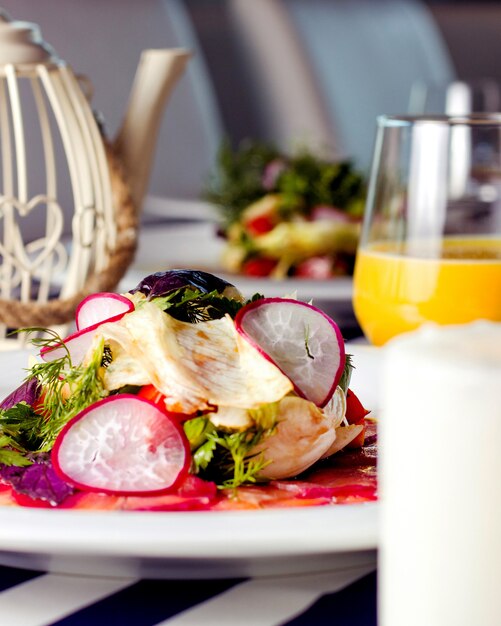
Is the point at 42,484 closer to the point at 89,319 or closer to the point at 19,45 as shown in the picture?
the point at 89,319

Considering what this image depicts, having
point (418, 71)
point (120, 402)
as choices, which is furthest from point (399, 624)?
point (418, 71)

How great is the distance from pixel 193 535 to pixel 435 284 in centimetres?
59

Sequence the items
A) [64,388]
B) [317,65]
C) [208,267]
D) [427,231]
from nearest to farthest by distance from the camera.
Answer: [64,388] < [427,231] < [208,267] < [317,65]

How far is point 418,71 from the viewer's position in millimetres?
4930

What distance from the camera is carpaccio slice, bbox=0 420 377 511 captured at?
54cm

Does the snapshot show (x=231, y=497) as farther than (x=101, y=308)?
No

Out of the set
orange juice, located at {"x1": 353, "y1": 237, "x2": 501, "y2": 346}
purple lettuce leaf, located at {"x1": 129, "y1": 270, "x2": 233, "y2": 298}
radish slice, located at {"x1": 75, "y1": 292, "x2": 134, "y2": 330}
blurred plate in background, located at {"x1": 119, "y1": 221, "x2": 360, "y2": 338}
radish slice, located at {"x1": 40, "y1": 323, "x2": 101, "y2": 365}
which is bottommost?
blurred plate in background, located at {"x1": 119, "y1": 221, "x2": 360, "y2": 338}

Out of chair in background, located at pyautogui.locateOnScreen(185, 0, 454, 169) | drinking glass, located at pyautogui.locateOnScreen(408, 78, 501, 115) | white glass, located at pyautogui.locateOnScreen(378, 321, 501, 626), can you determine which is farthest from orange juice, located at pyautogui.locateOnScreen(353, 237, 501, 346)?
chair in background, located at pyautogui.locateOnScreen(185, 0, 454, 169)

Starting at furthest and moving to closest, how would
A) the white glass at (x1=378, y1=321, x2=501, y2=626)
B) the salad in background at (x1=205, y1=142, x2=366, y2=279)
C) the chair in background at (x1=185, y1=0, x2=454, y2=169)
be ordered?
the chair in background at (x1=185, y1=0, x2=454, y2=169) → the salad in background at (x1=205, y1=142, x2=366, y2=279) → the white glass at (x1=378, y1=321, x2=501, y2=626)

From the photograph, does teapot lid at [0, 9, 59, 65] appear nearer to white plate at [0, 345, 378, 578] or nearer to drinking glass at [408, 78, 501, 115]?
white plate at [0, 345, 378, 578]

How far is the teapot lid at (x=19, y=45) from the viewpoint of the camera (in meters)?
1.07

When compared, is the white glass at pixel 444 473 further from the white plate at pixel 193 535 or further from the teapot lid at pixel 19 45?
the teapot lid at pixel 19 45

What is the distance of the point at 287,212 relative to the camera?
1.68 m

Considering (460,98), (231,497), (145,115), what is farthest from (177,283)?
(460,98)
